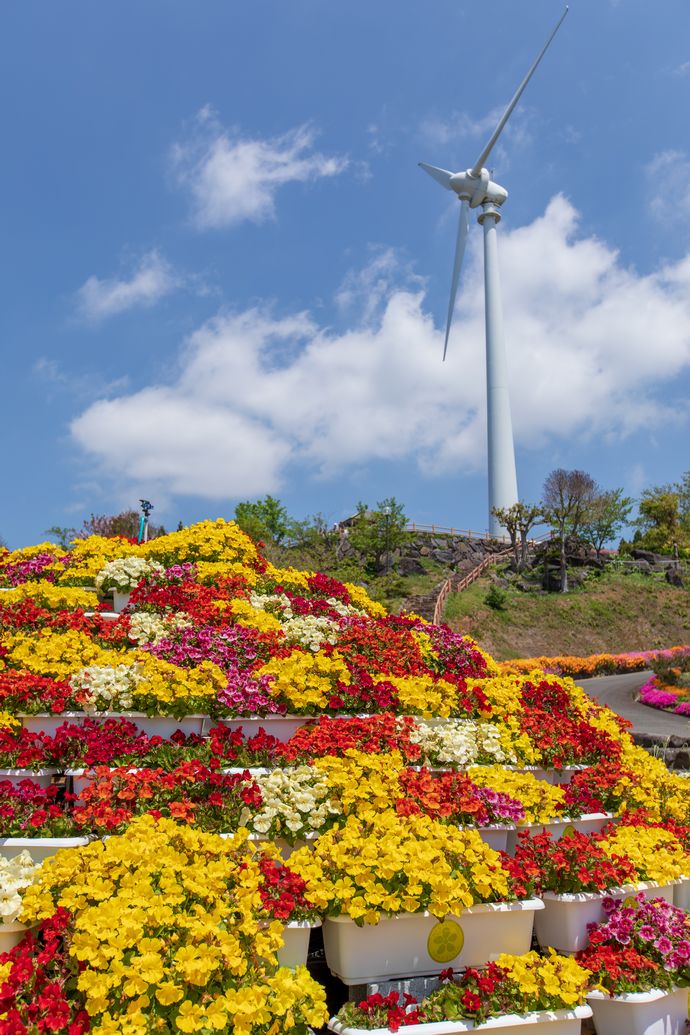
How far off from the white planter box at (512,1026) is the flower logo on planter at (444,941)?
1.19 feet

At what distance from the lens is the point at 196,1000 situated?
3010 millimetres

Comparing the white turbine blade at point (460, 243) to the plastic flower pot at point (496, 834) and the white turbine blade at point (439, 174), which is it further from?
the plastic flower pot at point (496, 834)

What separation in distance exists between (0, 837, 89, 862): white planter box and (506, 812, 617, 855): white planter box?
109 inches

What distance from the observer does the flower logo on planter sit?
3783mm

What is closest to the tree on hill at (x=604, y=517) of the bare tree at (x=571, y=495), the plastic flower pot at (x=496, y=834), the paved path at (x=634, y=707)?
the bare tree at (x=571, y=495)

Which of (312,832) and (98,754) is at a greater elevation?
(98,754)

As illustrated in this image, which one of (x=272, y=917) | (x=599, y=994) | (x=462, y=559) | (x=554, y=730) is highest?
(x=462, y=559)

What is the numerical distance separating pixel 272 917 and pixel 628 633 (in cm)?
3578

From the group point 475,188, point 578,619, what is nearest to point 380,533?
point 578,619

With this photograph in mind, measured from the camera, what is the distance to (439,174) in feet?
171

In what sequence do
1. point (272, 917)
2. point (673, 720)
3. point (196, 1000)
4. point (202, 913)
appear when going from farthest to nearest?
point (673, 720) < point (272, 917) < point (202, 913) < point (196, 1000)

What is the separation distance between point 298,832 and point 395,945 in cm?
84

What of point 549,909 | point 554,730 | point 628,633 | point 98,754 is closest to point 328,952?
point 549,909

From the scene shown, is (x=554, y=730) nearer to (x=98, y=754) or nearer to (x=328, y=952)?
(x=328, y=952)
